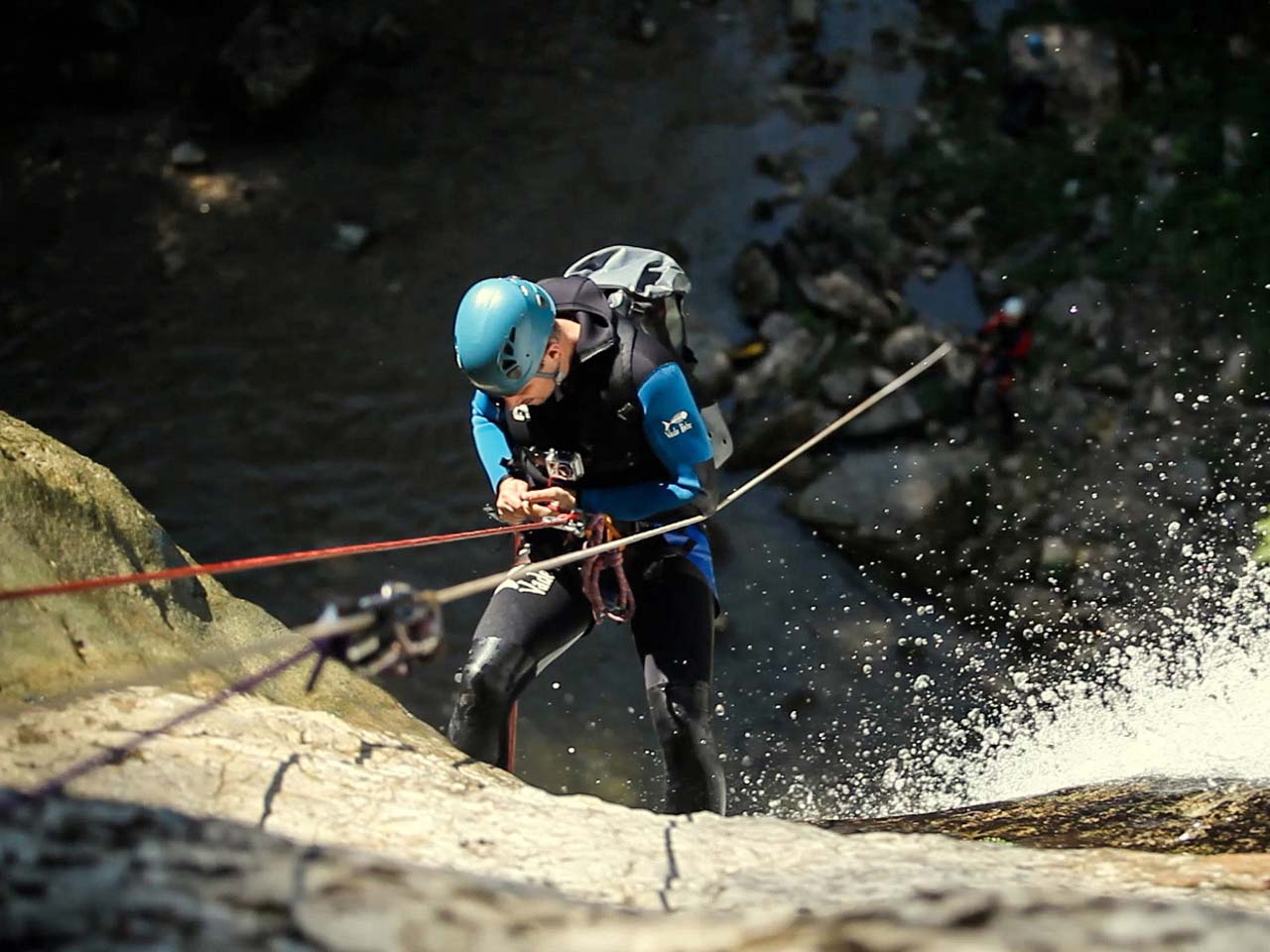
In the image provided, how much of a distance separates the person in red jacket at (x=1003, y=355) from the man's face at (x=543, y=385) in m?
6.04

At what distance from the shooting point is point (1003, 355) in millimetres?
9812

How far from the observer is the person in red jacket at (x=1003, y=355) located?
9.74m

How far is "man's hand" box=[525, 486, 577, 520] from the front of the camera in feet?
15.1

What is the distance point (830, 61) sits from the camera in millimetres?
12211

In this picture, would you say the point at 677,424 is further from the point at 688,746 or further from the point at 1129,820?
the point at 1129,820

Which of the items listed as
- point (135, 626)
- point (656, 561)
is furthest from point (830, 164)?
point (135, 626)

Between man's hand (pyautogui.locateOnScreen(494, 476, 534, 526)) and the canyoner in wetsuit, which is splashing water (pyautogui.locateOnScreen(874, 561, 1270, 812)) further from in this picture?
man's hand (pyautogui.locateOnScreen(494, 476, 534, 526))

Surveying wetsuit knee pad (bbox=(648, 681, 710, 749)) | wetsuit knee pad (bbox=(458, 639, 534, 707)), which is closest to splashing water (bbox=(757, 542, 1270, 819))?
wetsuit knee pad (bbox=(648, 681, 710, 749))

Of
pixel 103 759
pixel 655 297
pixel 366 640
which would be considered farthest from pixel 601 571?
pixel 103 759

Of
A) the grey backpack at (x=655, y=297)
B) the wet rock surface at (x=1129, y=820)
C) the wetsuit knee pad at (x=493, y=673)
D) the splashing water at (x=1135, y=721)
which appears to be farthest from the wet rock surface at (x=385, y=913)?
the splashing water at (x=1135, y=721)

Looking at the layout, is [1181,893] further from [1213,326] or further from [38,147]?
[38,147]

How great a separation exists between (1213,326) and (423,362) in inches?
257

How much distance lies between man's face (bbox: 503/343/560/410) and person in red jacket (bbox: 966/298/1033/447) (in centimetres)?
604

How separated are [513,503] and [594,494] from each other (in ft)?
1.25
